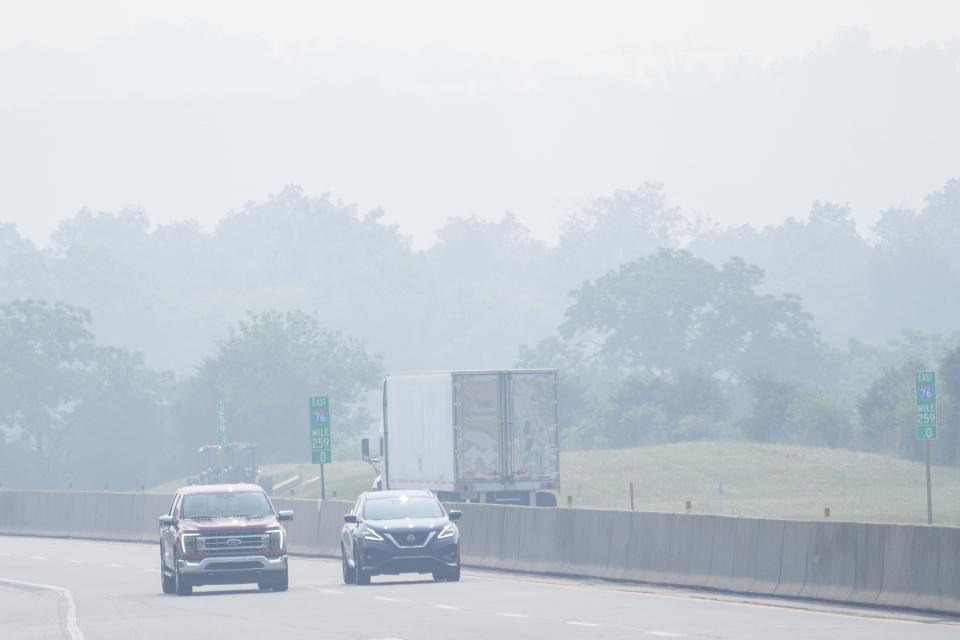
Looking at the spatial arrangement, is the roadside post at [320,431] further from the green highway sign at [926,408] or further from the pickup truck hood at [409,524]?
the green highway sign at [926,408]

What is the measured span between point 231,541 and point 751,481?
35697mm

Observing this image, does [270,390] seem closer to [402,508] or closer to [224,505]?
[402,508]

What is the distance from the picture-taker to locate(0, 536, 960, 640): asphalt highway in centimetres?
1894

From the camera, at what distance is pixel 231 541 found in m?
26.0

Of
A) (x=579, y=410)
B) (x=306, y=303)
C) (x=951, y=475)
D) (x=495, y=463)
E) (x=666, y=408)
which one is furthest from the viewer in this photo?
(x=306, y=303)

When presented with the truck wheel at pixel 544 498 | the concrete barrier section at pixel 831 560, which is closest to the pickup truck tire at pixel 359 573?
the concrete barrier section at pixel 831 560

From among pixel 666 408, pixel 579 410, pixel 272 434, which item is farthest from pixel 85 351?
pixel 666 408

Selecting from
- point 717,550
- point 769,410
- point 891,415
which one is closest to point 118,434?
point 769,410

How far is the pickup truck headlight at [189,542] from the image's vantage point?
2592 cm

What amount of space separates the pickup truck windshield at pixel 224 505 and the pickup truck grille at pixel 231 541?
1.57 ft

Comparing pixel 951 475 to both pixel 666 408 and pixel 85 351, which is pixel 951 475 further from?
pixel 85 351

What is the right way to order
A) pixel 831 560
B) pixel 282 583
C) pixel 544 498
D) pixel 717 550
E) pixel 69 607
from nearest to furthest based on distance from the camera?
pixel 831 560 → pixel 717 550 → pixel 69 607 → pixel 282 583 → pixel 544 498

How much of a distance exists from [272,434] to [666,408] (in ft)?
95.5

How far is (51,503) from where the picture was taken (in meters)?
49.2
